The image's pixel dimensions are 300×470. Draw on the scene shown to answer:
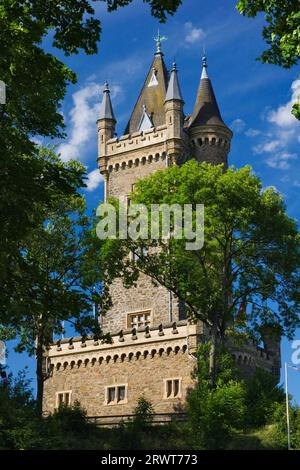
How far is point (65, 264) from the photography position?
3422cm

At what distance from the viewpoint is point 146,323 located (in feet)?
154

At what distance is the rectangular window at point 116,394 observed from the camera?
133 ft

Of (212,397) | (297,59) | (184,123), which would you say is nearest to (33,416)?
(212,397)

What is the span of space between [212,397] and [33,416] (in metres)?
7.80

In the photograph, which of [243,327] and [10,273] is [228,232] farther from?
[10,273]

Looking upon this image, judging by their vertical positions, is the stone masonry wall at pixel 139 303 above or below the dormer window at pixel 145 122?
below

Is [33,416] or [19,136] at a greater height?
[19,136]

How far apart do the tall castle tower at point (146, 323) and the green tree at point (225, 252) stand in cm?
448

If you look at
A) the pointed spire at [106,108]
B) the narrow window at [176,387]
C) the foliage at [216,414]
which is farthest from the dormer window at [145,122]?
the foliage at [216,414]

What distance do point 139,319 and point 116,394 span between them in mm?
7459

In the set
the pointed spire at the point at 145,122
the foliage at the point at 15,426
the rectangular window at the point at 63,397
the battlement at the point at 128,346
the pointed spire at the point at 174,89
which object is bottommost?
the foliage at the point at 15,426

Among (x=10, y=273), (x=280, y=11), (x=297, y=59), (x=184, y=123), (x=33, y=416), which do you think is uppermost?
(x=184, y=123)

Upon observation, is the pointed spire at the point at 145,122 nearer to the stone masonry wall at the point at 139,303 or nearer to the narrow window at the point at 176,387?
the stone masonry wall at the point at 139,303

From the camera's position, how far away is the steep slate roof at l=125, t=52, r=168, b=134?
5338 centimetres
